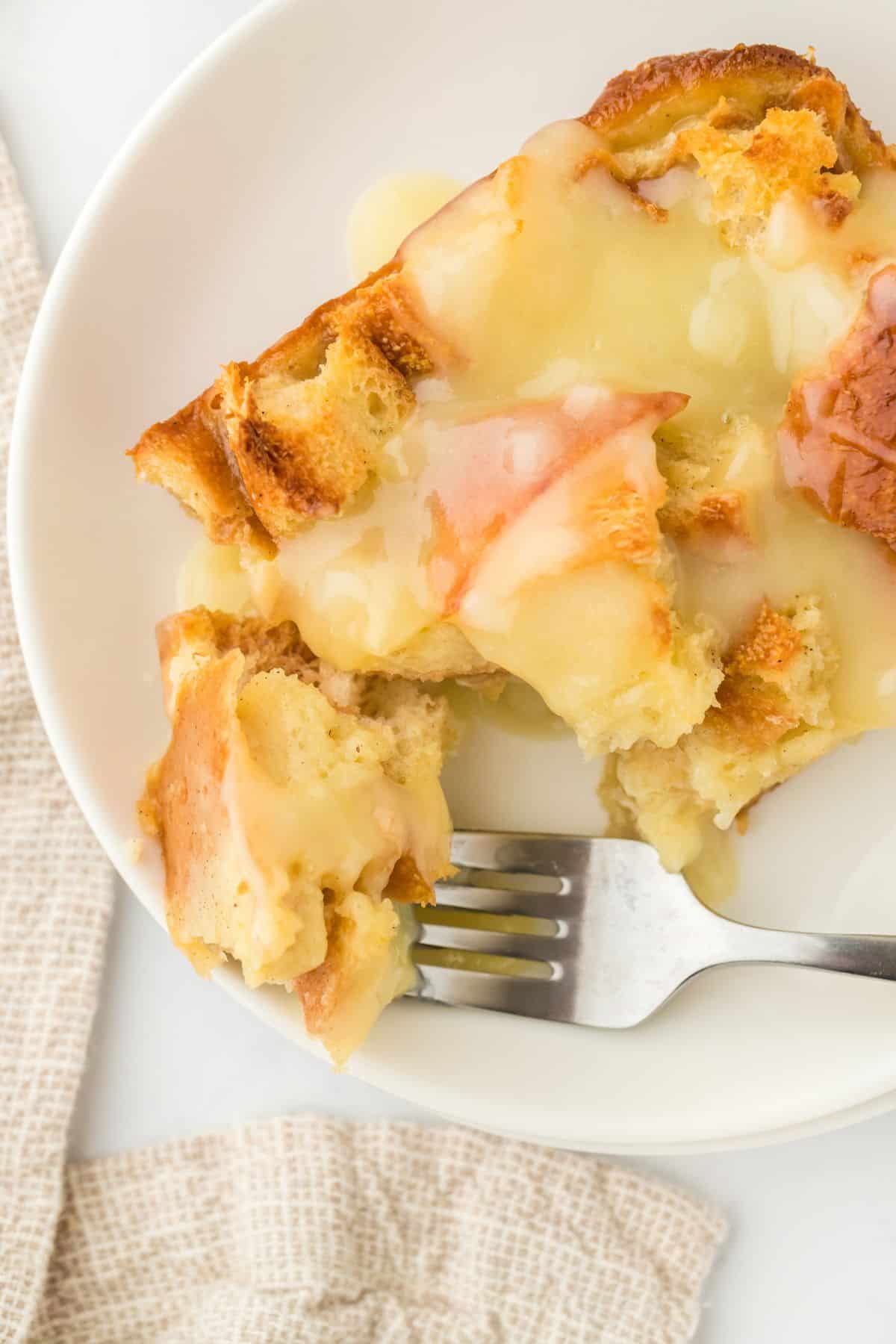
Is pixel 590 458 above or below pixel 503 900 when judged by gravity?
above

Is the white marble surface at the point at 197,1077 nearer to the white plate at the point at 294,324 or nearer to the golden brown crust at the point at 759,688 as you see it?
the white plate at the point at 294,324

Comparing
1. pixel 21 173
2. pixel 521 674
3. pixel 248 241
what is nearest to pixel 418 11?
pixel 248 241

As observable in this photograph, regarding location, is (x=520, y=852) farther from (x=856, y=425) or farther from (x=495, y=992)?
(x=856, y=425)

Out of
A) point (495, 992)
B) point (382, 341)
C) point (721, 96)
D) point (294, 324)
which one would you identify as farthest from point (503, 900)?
point (721, 96)

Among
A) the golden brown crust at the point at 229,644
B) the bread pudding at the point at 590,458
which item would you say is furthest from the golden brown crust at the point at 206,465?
the golden brown crust at the point at 229,644

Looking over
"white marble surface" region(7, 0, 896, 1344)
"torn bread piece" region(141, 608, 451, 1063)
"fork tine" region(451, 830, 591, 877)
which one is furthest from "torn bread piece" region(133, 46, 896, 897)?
"white marble surface" region(7, 0, 896, 1344)
